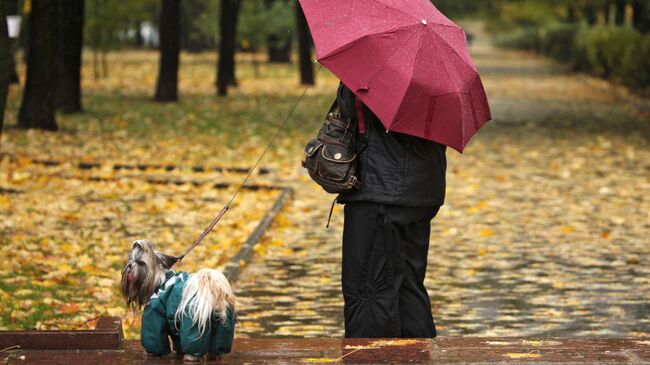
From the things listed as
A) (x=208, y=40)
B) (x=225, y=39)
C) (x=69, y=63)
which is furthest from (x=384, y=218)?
(x=208, y=40)

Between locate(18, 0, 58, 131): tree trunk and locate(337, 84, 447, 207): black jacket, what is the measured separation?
14.9 m

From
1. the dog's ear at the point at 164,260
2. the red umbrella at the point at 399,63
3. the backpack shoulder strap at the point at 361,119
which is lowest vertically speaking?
the dog's ear at the point at 164,260

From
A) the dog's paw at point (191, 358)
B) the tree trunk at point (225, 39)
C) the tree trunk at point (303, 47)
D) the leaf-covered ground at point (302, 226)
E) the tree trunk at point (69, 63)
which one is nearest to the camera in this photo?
the dog's paw at point (191, 358)

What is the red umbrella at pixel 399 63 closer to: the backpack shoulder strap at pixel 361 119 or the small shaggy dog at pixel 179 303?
the backpack shoulder strap at pixel 361 119

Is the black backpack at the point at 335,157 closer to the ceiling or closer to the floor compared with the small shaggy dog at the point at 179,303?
closer to the ceiling

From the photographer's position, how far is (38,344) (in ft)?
17.8

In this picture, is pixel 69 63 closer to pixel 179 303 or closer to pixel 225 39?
pixel 225 39

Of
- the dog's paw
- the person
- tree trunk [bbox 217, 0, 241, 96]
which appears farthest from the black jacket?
tree trunk [bbox 217, 0, 241, 96]

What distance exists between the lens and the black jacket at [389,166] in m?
5.49

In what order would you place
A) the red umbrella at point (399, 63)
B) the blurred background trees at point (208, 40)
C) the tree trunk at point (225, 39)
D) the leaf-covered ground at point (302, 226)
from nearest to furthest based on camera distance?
the red umbrella at point (399, 63) → the leaf-covered ground at point (302, 226) → the blurred background trees at point (208, 40) → the tree trunk at point (225, 39)

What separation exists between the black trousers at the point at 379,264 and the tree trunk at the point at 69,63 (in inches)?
732

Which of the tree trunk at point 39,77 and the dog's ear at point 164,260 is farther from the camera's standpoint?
the tree trunk at point 39,77

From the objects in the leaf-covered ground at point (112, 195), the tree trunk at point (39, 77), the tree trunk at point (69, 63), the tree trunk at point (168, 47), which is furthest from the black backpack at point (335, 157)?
the tree trunk at point (168, 47)

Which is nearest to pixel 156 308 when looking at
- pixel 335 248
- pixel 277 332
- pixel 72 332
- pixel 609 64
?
pixel 72 332
